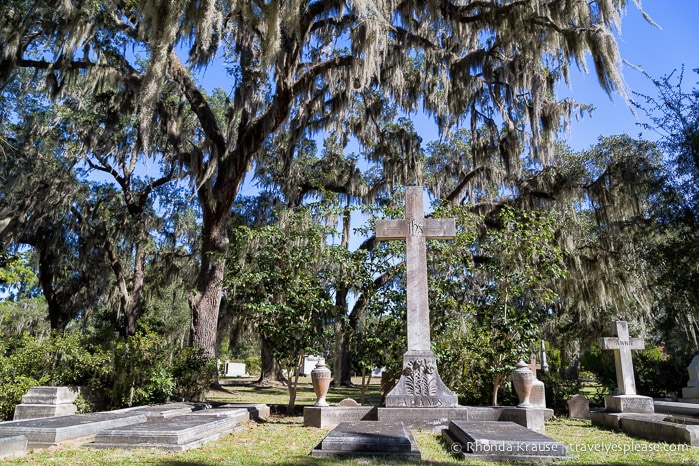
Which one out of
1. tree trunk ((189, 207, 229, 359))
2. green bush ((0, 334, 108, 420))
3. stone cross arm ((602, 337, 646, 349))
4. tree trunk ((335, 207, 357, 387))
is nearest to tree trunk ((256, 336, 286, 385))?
tree trunk ((335, 207, 357, 387))

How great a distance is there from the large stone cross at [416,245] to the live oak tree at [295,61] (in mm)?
3856

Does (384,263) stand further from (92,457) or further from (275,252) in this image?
(92,457)

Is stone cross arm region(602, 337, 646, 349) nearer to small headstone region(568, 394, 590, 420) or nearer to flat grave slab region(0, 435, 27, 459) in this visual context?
small headstone region(568, 394, 590, 420)

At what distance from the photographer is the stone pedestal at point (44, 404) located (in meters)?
8.37

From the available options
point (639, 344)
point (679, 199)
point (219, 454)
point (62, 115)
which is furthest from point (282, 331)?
point (62, 115)

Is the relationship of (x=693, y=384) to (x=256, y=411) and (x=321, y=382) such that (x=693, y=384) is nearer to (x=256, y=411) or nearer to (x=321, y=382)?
(x=321, y=382)

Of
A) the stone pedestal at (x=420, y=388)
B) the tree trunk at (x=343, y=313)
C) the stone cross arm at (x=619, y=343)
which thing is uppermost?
the tree trunk at (x=343, y=313)

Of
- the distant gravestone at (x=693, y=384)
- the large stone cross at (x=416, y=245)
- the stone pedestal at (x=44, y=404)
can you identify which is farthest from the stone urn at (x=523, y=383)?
the stone pedestal at (x=44, y=404)

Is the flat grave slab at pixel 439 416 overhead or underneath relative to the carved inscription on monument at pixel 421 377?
underneath

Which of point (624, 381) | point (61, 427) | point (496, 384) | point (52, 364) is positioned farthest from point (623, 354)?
point (52, 364)

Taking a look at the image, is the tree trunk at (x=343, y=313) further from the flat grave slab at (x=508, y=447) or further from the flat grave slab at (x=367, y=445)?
the flat grave slab at (x=508, y=447)

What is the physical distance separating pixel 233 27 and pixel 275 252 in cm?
667

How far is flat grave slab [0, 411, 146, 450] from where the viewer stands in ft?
19.3

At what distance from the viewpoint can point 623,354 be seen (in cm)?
957
